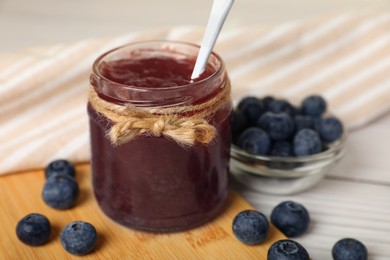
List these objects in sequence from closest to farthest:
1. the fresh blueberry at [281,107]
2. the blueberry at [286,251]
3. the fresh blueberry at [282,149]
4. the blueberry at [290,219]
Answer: the blueberry at [286,251] → the blueberry at [290,219] → the fresh blueberry at [282,149] → the fresh blueberry at [281,107]

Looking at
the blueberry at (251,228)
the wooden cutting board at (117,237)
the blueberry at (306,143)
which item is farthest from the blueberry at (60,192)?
the blueberry at (306,143)

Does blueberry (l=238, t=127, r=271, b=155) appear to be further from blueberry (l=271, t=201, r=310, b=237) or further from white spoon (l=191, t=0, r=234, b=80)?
white spoon (l=191, t=0, r=234, b=80)

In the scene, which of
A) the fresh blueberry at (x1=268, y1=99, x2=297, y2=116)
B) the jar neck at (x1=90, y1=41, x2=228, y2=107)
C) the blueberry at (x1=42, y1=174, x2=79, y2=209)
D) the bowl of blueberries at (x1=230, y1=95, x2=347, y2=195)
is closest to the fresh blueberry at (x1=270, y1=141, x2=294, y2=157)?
the bowl of blueberries at (x1=230, y1=95, x2=347, y2=195)

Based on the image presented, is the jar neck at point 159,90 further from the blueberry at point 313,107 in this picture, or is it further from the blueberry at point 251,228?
the blueberry at point 313,107

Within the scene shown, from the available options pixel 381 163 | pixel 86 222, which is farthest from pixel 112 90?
pixel 381 163

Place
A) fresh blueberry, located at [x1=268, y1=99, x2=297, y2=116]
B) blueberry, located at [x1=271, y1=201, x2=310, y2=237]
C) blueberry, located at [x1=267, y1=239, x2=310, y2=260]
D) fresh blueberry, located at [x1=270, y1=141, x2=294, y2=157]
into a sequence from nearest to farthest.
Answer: blueberry, located at [x1=267, y1=239, x2=310, y2=260] < blueberry, located at [x1=271, y1=201, x2=310, y2=237] < fresh blueberry, located at [x1=270, y1=141, x2=294, y2=157] < fresh blueberry, located at [x1=268, y1=99, x2=297, y2=116]

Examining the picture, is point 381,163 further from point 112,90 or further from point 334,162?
point 112,90

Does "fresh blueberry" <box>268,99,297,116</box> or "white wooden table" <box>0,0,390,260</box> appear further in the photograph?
"fresh blueberry" <box>268,99,297,116</box>

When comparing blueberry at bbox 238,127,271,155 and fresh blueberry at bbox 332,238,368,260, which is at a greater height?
blueberry at bbox 238,127,271,155
